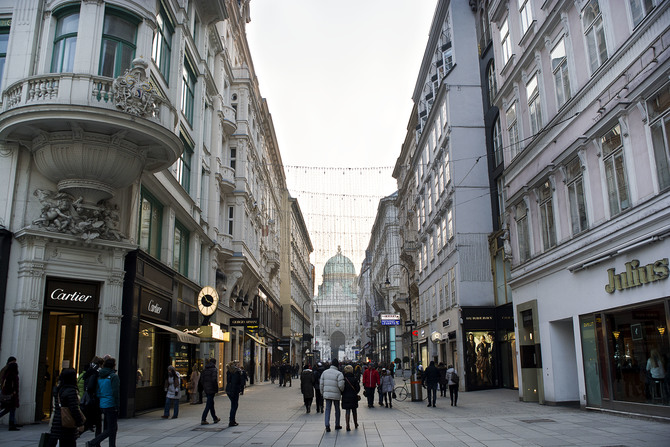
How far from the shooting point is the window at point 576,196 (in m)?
16.8

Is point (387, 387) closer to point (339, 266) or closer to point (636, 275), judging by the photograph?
point (636, 275)

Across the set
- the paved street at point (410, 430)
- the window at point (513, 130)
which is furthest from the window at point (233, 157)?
the paved street at point (410, 430)

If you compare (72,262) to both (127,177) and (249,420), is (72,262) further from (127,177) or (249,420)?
(249,420)

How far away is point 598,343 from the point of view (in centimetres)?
1584

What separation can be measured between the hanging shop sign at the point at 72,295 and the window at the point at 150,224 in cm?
292

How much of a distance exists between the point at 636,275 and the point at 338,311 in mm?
144902

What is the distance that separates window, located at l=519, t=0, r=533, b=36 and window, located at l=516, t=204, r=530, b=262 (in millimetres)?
6563

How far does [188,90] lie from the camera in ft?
84.1

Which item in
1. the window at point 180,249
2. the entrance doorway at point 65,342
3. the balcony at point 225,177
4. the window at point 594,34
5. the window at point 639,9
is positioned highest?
the balcony at point 225,177

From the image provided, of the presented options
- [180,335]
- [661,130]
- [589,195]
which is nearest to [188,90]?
[180,335]

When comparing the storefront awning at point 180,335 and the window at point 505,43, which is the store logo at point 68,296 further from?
the window at point 505,43

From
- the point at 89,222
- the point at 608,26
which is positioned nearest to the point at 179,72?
the point at 89,222

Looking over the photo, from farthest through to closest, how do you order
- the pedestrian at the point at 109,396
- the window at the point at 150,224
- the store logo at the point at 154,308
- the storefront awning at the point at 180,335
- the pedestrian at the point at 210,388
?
the window at the point at 150,224 → the store logo at the point at 154,308 → the storefront awning at the point at 180,335 → the pedestrian at the point at 210,388 → the pedestrian at the point at 109,396

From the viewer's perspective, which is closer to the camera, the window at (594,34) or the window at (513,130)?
the window at (594,34)
